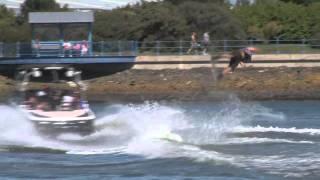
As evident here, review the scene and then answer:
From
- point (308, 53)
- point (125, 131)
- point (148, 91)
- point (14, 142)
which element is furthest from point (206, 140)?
point (308, 53)

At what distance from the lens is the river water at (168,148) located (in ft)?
69.0

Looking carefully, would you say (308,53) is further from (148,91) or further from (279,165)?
(279,165)

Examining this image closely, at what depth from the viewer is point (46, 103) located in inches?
1208

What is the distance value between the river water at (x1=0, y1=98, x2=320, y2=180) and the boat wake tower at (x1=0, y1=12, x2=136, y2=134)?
589 millimetres

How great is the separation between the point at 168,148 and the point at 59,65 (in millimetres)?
11571

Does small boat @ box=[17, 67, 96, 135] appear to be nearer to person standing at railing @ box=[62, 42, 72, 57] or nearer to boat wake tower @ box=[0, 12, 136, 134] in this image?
boat wake tower @ box=[0, 12, 136, 134]

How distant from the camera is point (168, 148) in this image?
2497 centimetres

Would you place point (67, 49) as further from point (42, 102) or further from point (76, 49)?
point (42, 102)

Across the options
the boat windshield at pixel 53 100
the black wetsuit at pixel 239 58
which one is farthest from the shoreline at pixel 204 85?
the black wetsuit at pixel 239 58

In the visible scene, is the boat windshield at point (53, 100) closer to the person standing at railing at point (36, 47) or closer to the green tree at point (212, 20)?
the person standing at railing at point (36, 47)

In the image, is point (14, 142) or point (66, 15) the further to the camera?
point (66, 15)

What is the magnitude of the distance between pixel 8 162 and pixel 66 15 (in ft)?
60.5

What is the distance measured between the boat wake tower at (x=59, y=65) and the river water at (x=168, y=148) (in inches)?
23.2

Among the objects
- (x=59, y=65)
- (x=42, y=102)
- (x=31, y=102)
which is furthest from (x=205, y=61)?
(x=42, y=102)
